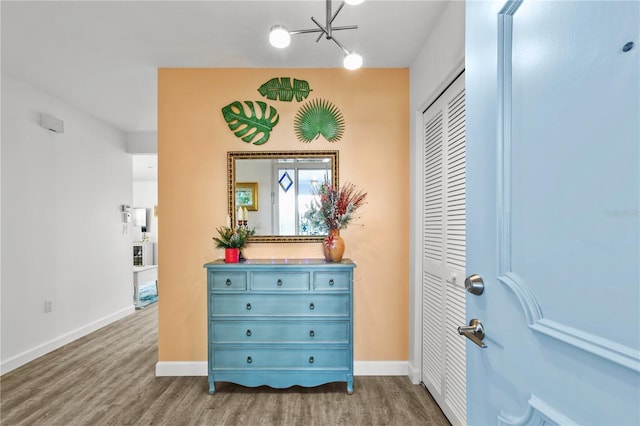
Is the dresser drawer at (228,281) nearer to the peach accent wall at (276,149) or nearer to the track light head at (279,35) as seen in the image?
the peach accent wall at (276,149)

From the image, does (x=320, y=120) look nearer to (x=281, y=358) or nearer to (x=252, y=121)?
(x=252, y=121)

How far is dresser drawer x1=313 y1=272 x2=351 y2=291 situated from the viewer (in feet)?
7.89

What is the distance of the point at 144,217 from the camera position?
8.27 metres

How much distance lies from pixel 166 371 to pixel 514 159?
3.05 m

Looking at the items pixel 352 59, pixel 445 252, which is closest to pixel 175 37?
pixel 352 59

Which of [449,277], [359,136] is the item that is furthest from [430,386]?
[359,136]

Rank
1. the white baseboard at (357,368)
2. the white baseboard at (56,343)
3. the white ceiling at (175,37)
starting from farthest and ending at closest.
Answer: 1. the white baseboard at (56,343)
2. the white baseboard at (357,368)
3. the white ceiling at (175,37)

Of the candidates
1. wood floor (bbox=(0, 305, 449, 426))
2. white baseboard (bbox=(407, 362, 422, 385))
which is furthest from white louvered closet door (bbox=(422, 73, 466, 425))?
wood floor (bbox=(0, 305, 449, 426))

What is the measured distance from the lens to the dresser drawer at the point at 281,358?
2.38 m

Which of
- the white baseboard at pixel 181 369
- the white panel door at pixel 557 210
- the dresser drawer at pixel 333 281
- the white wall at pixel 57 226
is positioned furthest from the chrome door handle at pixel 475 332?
the white wall at pixel 57 226

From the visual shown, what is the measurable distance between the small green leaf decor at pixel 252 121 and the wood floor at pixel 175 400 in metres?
2.04

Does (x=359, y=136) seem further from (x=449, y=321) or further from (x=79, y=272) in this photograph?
(x=79, y=272)

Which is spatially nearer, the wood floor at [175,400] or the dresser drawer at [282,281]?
the wood floor at [175,400]

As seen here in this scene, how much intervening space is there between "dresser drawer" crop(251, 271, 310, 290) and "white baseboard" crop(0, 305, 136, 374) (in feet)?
7.92
